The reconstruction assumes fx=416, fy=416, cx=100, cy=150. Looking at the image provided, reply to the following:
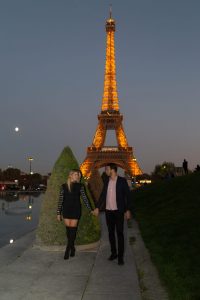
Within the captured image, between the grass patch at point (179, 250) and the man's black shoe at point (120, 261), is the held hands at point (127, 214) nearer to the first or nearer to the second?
the man's black shoe at point (120, 261)

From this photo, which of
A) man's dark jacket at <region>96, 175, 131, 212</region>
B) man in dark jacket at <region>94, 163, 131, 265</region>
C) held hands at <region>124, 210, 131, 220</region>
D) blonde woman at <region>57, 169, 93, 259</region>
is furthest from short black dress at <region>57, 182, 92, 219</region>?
held hands at <region>124, 210, 131, 220</region>

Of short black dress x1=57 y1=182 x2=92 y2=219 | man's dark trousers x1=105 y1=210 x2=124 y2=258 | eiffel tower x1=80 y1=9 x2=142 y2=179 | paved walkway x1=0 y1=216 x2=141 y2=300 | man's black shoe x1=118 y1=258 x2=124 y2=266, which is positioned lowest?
paved walkway x1=0 y1=216 x2=141 y2=300

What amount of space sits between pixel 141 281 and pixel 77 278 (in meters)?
1.11

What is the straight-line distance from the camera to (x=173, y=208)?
1881 cm

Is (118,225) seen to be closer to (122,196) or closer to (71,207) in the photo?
(122,196)

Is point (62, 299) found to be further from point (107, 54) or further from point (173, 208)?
point (107, 54)

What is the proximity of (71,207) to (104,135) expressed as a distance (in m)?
86.5

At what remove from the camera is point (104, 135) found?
313 ft

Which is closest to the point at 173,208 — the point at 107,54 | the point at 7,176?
the point at 107,54

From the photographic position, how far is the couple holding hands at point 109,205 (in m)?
8.59

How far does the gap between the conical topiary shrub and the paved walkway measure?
0.40m

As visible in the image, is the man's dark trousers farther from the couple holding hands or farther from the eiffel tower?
the eiffel tower

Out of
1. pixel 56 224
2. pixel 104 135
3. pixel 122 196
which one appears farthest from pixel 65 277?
pixel 104 135

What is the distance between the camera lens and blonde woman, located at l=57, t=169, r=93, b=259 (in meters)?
8.89
